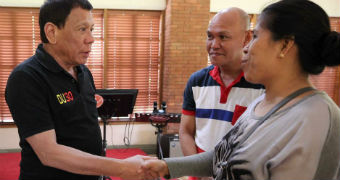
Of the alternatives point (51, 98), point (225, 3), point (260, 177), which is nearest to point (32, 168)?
point (51, 98)

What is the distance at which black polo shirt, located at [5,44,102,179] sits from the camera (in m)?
1.29

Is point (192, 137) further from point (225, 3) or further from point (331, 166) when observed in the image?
point (225, 3)

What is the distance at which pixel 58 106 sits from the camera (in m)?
1.42

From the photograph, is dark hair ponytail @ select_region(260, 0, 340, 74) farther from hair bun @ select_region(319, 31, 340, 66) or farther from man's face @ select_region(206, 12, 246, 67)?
man's face @ select_region(206, 12, 246, 67)

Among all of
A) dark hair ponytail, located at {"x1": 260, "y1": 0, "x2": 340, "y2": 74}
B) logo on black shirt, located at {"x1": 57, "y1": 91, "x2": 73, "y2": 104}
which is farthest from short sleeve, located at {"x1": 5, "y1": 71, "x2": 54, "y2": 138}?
dark hair ponytail, located at {"x1": 260, "y1": 0, "x2": 340, "y2": 74}

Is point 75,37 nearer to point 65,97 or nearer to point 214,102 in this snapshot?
point 65,97

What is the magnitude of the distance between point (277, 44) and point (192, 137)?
3.30 feet

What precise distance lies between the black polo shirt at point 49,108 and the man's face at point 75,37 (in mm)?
77

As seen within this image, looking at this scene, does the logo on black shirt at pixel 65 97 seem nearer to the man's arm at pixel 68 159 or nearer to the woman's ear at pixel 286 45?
the man's arm at pixel 68 159

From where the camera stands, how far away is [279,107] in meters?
0.97

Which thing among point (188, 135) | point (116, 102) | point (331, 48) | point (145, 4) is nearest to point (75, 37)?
point (188, 135)

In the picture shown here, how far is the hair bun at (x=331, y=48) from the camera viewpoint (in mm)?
855

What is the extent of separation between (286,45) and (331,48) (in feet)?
0.43

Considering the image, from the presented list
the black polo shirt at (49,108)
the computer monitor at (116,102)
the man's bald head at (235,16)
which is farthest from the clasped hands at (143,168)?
the computer monitor at (116,102)
